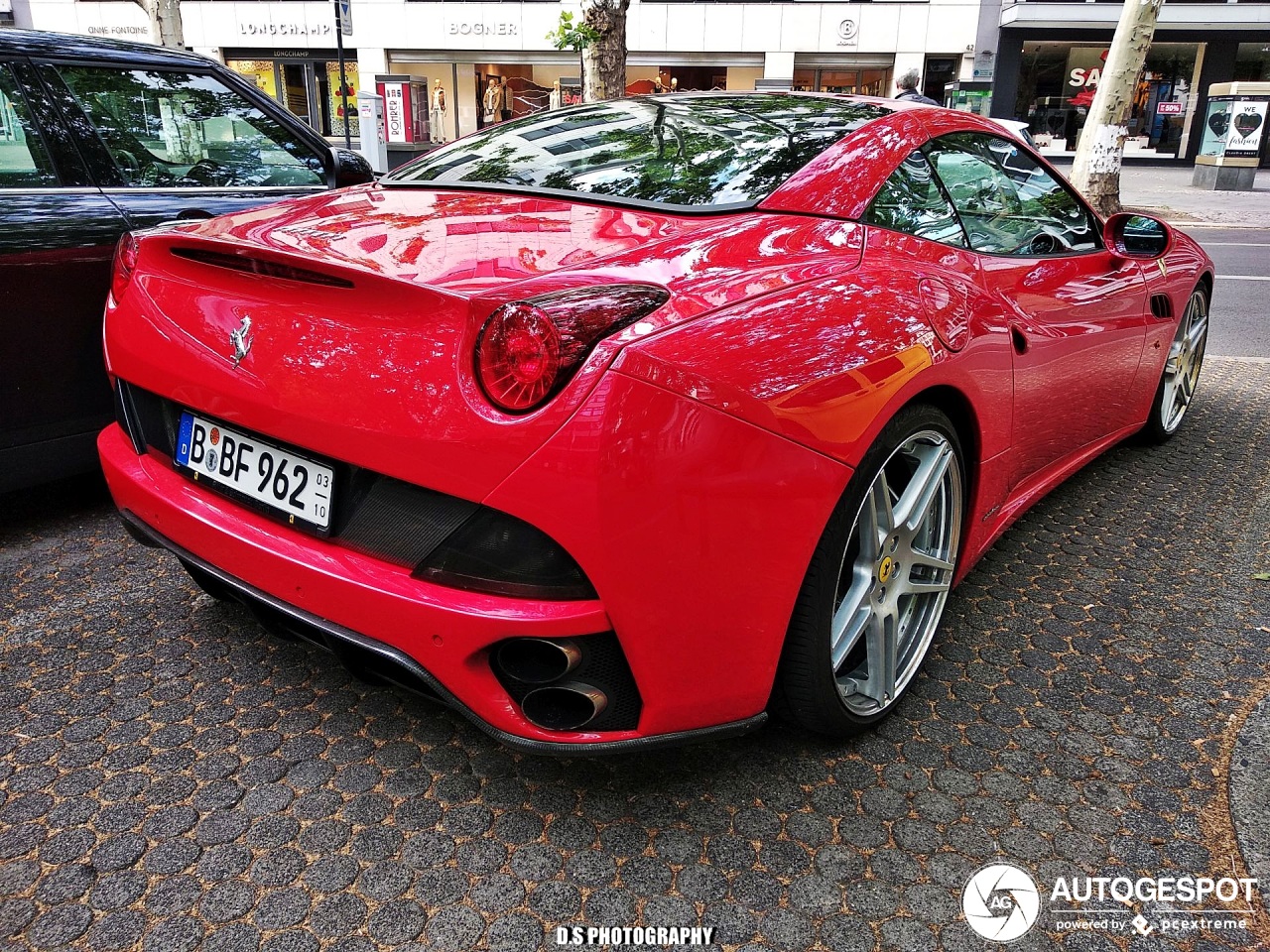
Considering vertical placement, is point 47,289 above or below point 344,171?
below

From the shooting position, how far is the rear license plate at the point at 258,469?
189 cm

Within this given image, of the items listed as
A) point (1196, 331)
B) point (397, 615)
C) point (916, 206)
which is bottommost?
point (1196, 331)

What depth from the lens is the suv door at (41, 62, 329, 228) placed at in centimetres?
351

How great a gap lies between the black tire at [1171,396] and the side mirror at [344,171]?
3.47 meters

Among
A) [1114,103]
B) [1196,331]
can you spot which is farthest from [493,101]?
[1196,331]

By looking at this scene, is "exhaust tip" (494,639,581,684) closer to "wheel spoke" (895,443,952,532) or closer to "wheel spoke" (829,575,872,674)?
"wheel spoke" (829,575,872,674)

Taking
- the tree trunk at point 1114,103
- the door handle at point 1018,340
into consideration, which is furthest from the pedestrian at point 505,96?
the door handle at point 1018,340

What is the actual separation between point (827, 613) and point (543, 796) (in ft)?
2.34

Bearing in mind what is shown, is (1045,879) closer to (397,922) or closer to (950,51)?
(397,922)

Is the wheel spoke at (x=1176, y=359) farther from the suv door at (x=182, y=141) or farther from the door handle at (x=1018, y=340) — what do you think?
the suv door at (x=182, y=141)

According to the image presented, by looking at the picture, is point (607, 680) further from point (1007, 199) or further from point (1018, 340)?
point (1007, 199)

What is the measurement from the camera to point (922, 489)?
232 centimetres

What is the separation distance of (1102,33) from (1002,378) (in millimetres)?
28876

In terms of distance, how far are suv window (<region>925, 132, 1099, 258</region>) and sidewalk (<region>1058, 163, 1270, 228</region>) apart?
14.9 meters
